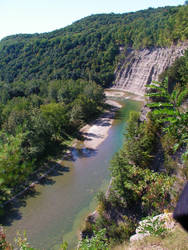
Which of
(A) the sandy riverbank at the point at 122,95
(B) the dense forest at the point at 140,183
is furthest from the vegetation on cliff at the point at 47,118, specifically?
(A) the sandy riverbank at the point at 122,95

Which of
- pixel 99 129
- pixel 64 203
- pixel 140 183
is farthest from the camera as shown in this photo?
pixel 99 129

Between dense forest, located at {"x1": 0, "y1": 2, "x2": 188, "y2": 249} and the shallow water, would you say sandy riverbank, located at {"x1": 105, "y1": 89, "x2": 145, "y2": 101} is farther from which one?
the shallow water

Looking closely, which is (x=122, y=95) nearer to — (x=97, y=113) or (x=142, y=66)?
(x=142, y=66)

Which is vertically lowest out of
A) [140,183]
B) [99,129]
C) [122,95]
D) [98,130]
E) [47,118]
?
[98,130]

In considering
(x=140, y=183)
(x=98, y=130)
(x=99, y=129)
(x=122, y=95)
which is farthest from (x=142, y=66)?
(x=140, y=183)

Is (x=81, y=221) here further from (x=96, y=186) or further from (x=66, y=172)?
(x=66, y=172)

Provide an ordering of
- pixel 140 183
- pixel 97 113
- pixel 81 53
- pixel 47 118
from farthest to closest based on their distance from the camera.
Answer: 1. pixel 81 53
2. pixel 97 113
3. pixel 47 118
4. pixel 140 183

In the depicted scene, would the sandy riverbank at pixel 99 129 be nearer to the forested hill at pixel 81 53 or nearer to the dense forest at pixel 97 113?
the dense forest at pixel 97 113
